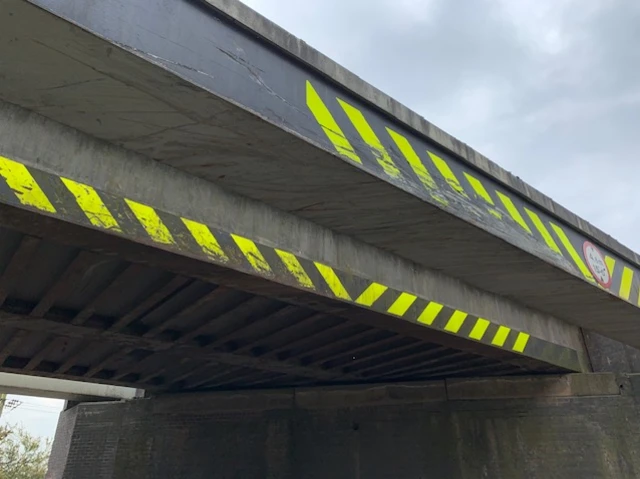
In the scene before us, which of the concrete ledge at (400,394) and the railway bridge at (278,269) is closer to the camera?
the railway bridge at (278,269)

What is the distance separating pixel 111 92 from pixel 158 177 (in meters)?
0.87

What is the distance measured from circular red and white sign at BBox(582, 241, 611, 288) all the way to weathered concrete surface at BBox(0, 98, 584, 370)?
1.57 meters

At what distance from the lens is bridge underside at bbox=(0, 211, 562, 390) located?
5.20 m

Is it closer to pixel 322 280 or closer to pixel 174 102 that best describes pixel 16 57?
pixel 174 102

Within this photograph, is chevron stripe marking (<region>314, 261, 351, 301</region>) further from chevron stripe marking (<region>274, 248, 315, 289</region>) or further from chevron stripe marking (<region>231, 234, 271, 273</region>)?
chevron stripe marking (<region>231, 234, 271, 273</region>)

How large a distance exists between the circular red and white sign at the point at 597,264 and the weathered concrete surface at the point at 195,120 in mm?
1493

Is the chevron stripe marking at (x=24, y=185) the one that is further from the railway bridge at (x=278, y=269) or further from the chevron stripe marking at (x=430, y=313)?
the chevron stripe marking at (x=430, y=313)

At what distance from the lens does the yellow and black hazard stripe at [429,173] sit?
4.35 meters

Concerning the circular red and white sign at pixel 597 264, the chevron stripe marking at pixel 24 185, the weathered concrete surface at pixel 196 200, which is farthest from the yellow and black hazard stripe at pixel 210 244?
the circular red and white sign at pixel 597 264

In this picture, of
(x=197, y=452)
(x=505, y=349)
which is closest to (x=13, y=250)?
(x=505, y=349)

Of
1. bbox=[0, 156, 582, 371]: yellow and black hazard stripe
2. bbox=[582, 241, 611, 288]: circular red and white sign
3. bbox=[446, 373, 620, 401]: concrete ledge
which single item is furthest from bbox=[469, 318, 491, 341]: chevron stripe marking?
bbox=[446, 373, 620, 401]: concrete ledge

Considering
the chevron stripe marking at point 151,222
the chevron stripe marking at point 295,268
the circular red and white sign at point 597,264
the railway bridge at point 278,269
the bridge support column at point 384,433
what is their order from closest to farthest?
the railway bridge at point 278,269 < the chevron stripe marking at point 151,222 < the chevron stripe marking at point 295,268 < the circular red and white sign at point 597,264 < the bridge support column at point 384,433

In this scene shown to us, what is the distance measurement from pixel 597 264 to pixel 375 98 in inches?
168

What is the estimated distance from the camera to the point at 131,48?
325 cm
